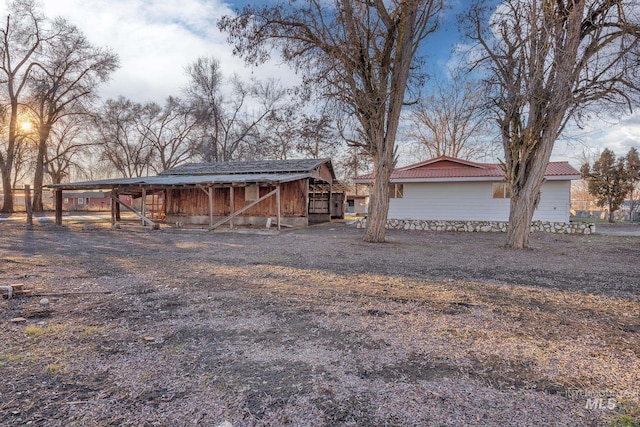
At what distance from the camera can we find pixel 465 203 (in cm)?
1789

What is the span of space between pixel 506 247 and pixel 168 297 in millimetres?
10067

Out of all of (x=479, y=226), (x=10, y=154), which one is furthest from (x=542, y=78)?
(x=10, y=154)

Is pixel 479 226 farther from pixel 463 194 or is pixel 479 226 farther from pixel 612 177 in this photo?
Answer: pixel 612 177

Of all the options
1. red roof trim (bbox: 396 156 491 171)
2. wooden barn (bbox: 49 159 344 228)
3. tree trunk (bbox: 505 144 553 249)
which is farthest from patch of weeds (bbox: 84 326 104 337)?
red roof trim (bbox: 396 156 491 171)

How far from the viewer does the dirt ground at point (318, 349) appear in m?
2.30

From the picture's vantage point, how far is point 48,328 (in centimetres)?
369

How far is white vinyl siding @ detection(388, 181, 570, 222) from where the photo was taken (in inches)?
653

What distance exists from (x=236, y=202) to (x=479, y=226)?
13.0 meters

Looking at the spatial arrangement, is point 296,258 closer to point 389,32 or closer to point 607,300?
point 607,300

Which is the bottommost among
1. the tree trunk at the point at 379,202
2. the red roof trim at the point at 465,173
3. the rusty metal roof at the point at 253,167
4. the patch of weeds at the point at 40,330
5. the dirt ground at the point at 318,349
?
the dirt ground at the point at 318,349

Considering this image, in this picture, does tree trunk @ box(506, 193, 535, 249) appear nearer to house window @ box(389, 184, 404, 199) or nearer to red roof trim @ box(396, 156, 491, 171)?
red roof trim @ box(396, 156, 491, 171)

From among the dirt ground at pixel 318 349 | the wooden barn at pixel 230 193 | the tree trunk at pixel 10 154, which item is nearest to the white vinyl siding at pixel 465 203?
the wooden barn at pixel 230 193

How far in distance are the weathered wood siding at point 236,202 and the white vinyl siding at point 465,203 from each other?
525 cm

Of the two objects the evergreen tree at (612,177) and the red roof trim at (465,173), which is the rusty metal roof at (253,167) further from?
the evergreen tree at (612,177)
